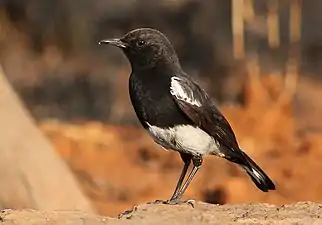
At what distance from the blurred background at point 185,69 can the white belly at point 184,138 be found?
5691 mm

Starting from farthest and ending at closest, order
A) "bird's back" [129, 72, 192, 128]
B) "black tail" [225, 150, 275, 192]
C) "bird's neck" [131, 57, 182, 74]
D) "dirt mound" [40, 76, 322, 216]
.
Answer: "dirt mound" [40, 76, 322, 216] → "black tail" [225, 150, 275, 192] → "bird's neck" [131, 57, 182, 74] → "bird's back" [129, 72, 192, 128]

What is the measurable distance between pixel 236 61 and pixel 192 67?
2.70 feet

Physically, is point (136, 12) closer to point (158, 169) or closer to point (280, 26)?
point (280, 26)

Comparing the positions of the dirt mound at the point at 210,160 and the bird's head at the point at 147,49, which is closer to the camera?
the bird's head at the point at 147,49

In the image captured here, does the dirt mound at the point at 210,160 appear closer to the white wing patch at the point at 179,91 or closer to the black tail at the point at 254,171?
the black tail at the point at 254,171

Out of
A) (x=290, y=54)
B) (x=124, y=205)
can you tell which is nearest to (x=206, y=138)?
(x=124, y=205)

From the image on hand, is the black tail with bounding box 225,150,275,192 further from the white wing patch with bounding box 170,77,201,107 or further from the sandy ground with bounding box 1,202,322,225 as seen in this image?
the white wing patch with bounding box 170,77,201,107

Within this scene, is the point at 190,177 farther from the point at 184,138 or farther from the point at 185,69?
the point at 185,69

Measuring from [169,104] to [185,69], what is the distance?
1020 cm

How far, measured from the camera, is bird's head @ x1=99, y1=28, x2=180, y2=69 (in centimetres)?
605

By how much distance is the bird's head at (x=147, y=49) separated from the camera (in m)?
6.05

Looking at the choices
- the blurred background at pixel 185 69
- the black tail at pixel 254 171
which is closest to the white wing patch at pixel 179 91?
the black tail at pixel 254 171

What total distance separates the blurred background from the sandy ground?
19.3 feet

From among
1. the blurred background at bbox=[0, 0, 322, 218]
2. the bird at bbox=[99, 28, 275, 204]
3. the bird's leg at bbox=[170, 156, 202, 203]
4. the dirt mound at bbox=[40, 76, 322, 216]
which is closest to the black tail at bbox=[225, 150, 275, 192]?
the bird at bbox=[99, 28, 275, 204]
